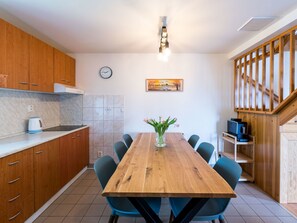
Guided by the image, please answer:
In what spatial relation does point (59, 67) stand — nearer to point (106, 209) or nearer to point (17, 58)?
point (17, 58)

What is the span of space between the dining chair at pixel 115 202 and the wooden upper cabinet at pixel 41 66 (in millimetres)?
1562

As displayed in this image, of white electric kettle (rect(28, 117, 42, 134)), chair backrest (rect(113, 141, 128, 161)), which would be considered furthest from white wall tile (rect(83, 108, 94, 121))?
chair backrest (rect(113, 141, 128, 161))

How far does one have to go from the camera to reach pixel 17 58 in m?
2.20

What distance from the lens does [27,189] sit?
2004 millimetres

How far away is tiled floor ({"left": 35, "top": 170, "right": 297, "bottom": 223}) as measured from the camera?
219 cm

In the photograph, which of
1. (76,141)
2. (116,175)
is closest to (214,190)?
(116,175)

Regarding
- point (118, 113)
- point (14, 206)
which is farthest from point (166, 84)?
point (14, 206)

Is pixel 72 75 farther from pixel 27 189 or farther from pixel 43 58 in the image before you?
pixel 27 189

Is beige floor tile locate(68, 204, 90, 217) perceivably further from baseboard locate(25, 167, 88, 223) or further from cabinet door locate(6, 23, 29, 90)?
cabinet door locate(6, 23, 29, 90)

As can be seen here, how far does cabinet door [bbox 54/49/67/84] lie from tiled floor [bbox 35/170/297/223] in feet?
5.97

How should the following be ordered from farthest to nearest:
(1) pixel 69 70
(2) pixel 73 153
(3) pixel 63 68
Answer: (1) pixel 69 70, (3) pixel 63 68, (2) pixel 73 153

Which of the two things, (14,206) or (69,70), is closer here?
(14,206)

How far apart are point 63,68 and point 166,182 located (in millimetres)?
2927

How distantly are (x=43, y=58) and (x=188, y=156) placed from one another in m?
2.45
